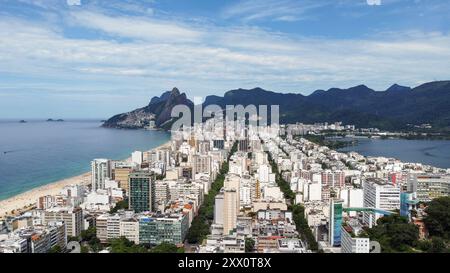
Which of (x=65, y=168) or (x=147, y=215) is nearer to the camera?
(x=147, y=215)

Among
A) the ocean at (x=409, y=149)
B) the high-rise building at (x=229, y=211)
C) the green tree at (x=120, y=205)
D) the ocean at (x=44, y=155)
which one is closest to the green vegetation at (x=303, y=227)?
the high-rise building at (x=229, y=211)

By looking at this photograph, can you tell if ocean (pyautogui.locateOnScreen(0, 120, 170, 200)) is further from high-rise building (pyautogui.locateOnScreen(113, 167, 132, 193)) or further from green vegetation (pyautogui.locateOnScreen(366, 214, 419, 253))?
green vegetation (pyautogui.locateOnScreen(366, 214, 419, 253))

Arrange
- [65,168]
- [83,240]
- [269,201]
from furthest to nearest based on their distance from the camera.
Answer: [65,168]
[269,201]
[83,240]

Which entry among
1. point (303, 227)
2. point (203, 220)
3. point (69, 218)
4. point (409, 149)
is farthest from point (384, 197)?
point (409, 149)
